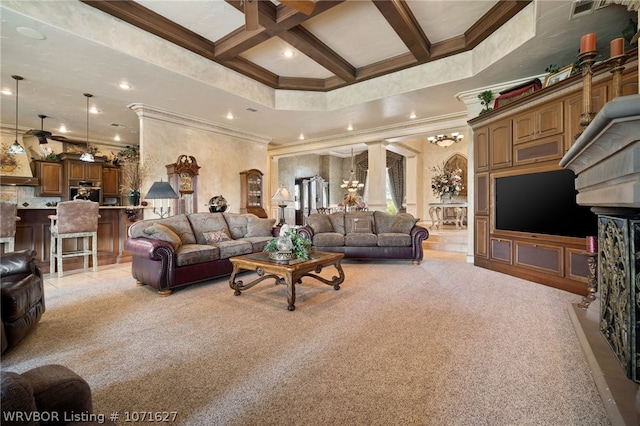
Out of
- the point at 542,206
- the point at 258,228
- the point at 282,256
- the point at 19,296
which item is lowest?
the point at 19,296

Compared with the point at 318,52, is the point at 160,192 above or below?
below

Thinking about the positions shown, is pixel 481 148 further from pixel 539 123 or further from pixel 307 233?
pixel 307 233

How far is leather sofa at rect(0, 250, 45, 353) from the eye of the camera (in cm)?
202

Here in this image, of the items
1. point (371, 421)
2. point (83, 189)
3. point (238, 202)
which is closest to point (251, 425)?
point (371, 421)

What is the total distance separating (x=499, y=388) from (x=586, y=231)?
2.74 metres

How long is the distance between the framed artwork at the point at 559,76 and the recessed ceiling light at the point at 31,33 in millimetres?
6070

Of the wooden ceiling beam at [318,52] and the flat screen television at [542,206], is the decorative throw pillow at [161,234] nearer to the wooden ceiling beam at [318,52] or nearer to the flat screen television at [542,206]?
the wooden ceiling beam at [318,52]

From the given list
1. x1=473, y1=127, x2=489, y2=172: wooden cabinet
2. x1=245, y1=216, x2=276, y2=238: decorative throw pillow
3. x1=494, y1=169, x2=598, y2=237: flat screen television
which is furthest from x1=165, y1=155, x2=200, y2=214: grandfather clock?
x1=494, y1=169, x2=598, y2=237: flat screen television

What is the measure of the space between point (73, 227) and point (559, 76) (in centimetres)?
704

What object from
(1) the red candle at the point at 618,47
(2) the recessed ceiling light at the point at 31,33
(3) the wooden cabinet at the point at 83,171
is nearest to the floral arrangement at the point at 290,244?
(1) the red candle at the point at 618,47

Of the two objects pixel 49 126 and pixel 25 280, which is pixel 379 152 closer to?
pixel 25 280

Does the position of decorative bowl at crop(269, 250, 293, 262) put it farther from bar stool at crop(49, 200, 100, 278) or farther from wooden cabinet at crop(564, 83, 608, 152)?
wooden cabinet at crop(564, 83, 608, 152)

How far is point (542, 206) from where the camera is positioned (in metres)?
3.82

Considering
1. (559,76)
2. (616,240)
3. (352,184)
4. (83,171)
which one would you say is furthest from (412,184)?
(83,171)
